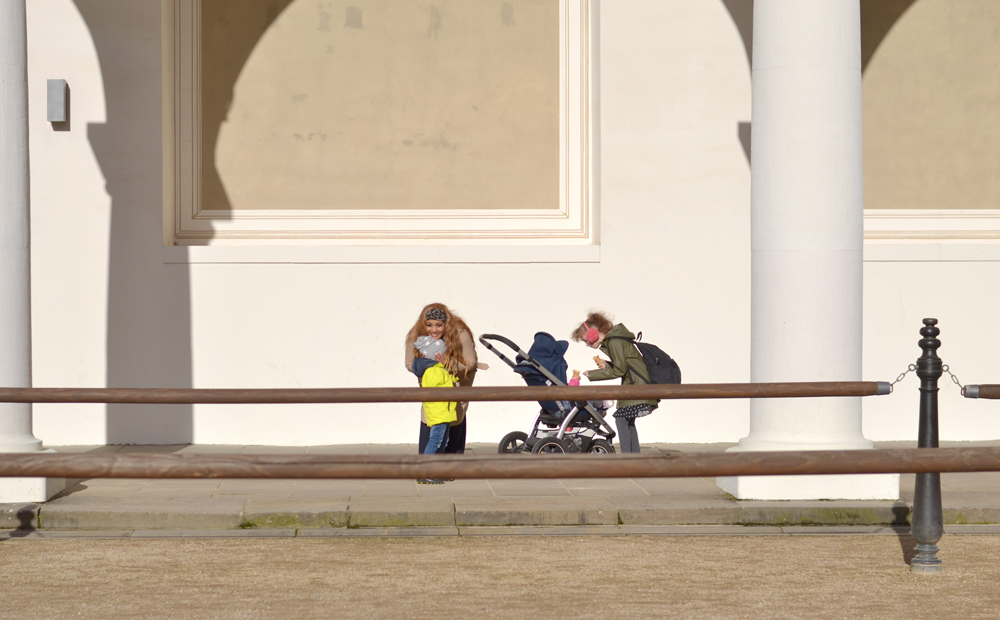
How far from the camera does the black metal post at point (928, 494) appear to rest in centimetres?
603

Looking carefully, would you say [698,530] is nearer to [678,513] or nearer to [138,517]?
[678,513]

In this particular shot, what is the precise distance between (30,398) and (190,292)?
5602 millimetres

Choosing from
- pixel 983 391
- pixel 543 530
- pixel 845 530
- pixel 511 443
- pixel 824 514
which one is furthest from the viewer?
pixel 511 443

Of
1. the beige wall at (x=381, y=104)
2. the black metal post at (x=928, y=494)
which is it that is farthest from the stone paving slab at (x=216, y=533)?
the beige wall at (x=381, y=104)

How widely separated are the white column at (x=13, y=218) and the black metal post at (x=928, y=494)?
6251 mm

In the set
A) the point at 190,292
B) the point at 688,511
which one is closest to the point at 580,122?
the point at 190,292

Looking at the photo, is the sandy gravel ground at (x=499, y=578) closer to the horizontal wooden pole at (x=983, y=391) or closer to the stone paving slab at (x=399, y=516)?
the stone paving slab at (x=399, y=516)

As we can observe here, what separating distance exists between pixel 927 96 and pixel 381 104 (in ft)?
19.7

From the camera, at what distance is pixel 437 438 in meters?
8.91

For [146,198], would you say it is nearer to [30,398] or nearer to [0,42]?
[0,42]

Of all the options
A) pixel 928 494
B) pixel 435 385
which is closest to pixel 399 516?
pixel 435 385

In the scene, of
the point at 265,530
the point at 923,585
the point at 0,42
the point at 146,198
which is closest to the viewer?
the point at 923,585

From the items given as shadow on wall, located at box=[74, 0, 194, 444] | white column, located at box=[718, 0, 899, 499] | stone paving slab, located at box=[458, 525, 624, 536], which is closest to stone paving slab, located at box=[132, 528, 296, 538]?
stone paving slab, located at box=[458, 525, 624, 536]

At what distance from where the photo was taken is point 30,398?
5918 mm
